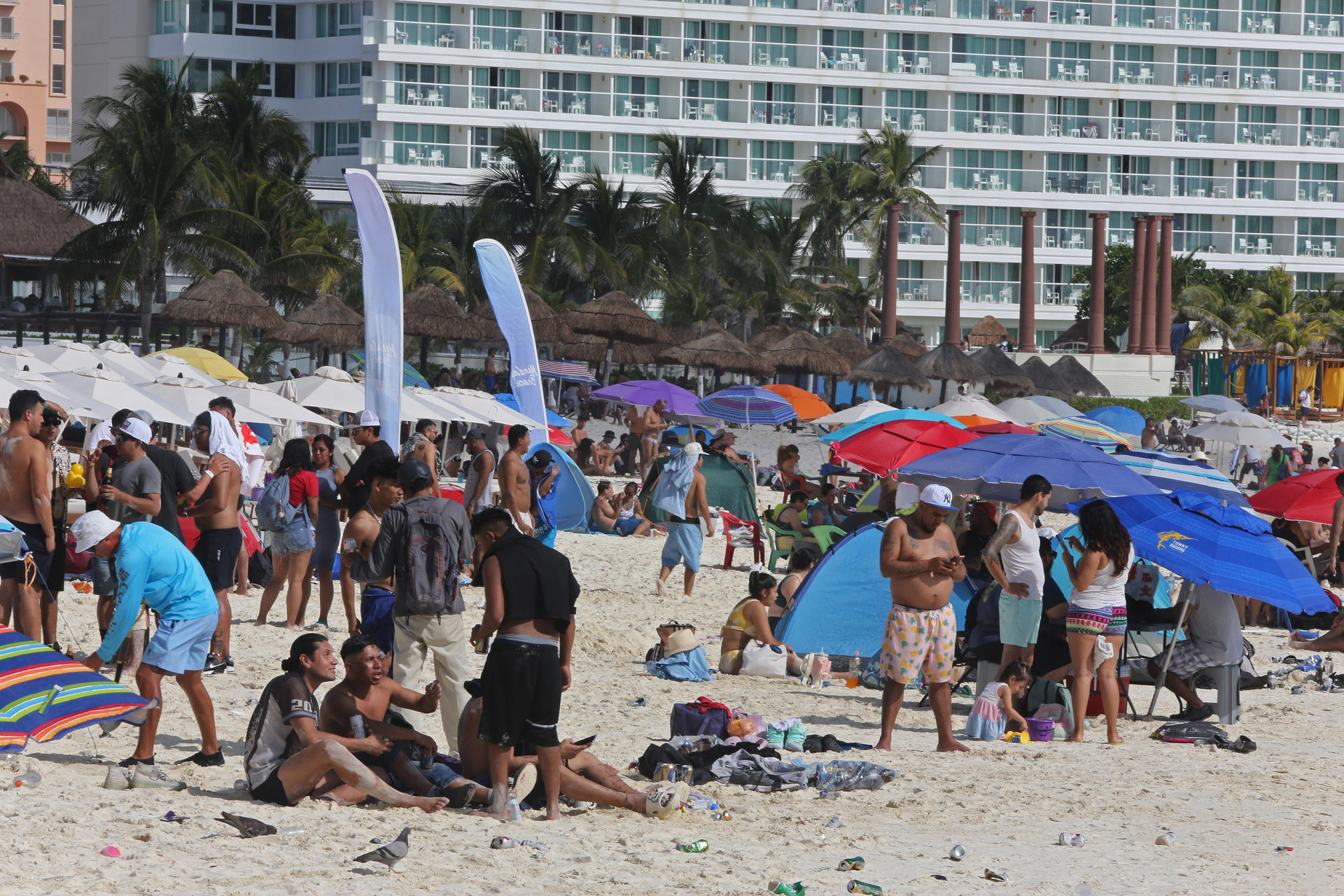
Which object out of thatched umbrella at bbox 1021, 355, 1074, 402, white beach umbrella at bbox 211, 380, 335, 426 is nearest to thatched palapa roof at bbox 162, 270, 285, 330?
white beach umbrella at bbox 211, 380, 335, 426

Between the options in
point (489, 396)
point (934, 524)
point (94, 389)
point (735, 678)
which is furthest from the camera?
point (489, 396)

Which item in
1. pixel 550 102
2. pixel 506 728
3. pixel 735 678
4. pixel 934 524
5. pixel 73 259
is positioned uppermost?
pixel 550 102

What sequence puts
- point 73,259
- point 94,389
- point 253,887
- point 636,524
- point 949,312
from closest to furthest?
point 253,887 < point 94,389 < point 636,524 < point 73,259 < point 949,312

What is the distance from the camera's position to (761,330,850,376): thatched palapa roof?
3369cm

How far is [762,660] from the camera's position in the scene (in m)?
10.3

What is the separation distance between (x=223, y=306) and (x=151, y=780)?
2268 centimetres

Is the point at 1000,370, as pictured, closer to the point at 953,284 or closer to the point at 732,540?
the point at 953,284

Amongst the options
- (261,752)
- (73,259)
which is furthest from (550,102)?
(261,752)

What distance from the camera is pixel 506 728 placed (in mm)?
6043

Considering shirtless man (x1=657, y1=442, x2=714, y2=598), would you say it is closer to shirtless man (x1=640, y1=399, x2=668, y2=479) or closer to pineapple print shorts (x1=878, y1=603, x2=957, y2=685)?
pineapple print shorts (x1=878, y1=603, x2=957, y2=685)

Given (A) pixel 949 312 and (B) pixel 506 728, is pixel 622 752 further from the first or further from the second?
(A) pixel 949 312

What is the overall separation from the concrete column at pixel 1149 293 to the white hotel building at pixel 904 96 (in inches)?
425

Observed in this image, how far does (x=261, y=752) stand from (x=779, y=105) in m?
52.3

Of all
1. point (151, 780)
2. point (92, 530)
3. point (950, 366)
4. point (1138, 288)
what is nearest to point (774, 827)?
point (151, 780)
